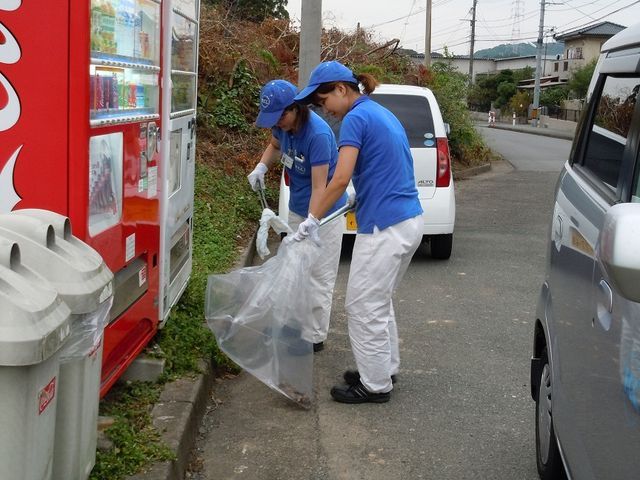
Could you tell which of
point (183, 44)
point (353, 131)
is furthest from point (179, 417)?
point (183, 44)

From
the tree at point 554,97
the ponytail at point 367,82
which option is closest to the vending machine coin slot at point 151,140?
the ponytail at point 367,82

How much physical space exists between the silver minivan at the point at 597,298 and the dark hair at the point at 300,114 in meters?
1.79

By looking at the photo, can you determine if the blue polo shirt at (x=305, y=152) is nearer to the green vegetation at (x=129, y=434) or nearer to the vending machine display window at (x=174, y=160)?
the vending machine display window at (x=174, y=160)

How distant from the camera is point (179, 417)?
13.5 feet

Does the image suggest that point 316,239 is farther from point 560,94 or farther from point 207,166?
point 560,94

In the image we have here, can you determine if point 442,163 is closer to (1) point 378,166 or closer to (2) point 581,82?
(1) point 378,166

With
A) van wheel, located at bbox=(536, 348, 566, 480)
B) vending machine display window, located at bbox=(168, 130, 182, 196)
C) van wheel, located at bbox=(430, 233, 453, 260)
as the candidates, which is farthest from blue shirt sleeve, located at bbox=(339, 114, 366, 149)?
van wheel, located at bbox=(430, 233, 453, 260)

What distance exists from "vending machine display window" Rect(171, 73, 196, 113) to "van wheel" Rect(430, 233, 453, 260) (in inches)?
154

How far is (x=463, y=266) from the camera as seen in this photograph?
8.75 m

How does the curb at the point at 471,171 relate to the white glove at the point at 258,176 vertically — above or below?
below

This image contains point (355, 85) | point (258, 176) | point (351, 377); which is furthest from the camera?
point (258, 176)

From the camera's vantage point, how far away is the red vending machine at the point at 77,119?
3.34 meters

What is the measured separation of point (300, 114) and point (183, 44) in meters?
0.86

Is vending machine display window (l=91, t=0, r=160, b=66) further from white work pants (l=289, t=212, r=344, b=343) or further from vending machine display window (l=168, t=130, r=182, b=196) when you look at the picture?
white work pants (l=289, t=212, r=344, b=343)
